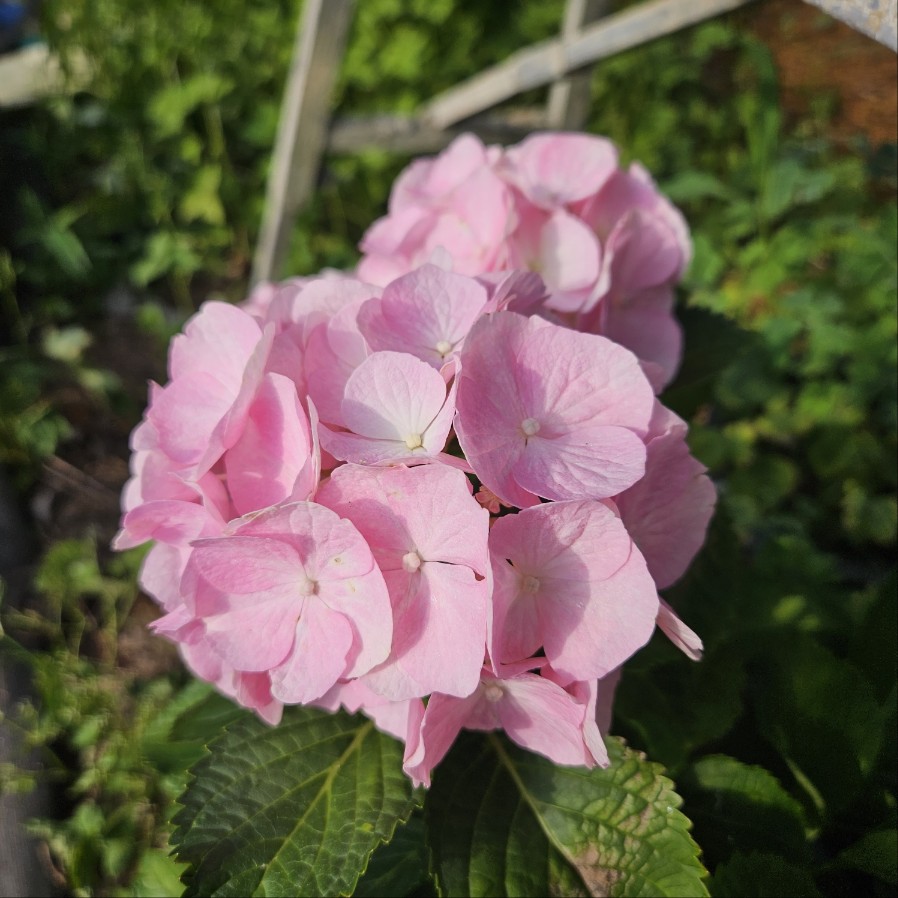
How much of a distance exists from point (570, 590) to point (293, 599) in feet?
0.79

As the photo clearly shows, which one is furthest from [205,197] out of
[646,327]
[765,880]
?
[765,880]

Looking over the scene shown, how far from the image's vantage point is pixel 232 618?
2.12 ft

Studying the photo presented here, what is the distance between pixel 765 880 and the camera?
0.69 m

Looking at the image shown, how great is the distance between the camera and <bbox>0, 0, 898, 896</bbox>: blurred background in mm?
861

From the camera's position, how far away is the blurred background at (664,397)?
0.86m

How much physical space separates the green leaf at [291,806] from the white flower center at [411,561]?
10.9 inches

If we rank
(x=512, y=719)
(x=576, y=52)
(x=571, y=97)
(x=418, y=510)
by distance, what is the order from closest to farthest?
(x=418, y=510)
(x=512, y=719)
(x=576, y=52)
(x=571, y=97)

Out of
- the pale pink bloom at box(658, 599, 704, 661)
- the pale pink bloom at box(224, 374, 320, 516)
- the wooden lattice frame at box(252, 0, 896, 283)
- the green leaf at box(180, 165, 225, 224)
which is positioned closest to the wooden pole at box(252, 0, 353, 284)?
the wooden lattice frame at box(252, 0, 896, 283)

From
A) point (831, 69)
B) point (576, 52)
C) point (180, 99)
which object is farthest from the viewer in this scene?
point (180, 99)

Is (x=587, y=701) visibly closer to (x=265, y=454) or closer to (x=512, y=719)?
(x=512, y=719)

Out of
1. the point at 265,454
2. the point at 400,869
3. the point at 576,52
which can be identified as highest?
the point at 576,52

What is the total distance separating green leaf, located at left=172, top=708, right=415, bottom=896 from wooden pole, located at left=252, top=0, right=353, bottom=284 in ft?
5.81

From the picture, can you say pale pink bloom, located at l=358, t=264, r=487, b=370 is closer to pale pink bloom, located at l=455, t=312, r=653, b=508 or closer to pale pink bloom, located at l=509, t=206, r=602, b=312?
pale pink bloom, located at l=455, t=312, r=653, b=508

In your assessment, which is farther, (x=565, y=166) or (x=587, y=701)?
(x=565, y=166)
